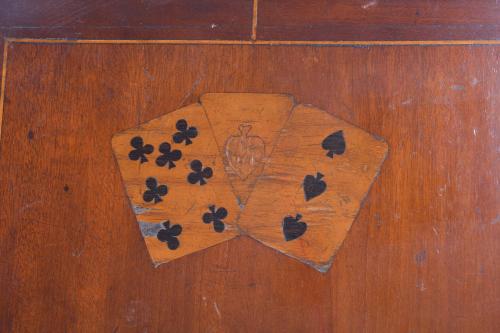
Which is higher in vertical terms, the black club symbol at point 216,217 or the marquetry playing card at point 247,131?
the marquetry playing card at point 247,131

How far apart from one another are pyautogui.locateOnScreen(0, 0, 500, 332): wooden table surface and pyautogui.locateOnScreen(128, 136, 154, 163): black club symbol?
79mm

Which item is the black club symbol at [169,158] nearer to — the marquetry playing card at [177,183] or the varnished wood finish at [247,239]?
the marquetry playing card at [177,183]

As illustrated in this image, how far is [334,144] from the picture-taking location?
138 cm

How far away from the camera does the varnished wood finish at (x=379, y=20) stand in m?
1.41

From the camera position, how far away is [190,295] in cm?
138

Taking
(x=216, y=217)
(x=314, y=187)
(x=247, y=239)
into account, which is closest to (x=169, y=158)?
(x=216, y=217)

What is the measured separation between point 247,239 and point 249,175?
0.21m

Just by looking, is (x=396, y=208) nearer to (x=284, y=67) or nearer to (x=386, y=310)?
(x=386, y=310)

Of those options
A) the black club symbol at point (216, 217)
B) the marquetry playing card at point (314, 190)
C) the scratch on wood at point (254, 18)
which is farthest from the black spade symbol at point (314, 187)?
the scratch on wood at point (254, 18)

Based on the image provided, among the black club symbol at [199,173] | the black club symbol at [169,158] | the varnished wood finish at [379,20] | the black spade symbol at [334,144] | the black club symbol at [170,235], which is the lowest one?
the black club symbol at [170,235]

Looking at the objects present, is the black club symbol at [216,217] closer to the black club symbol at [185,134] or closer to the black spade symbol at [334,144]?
the black club symbol at [185,134]

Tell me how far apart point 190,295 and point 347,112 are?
80 centimetres

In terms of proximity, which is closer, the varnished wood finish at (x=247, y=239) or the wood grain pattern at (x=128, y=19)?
the varnished wood finish at (x=247, y=239)

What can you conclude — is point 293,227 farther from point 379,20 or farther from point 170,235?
point 379,20
